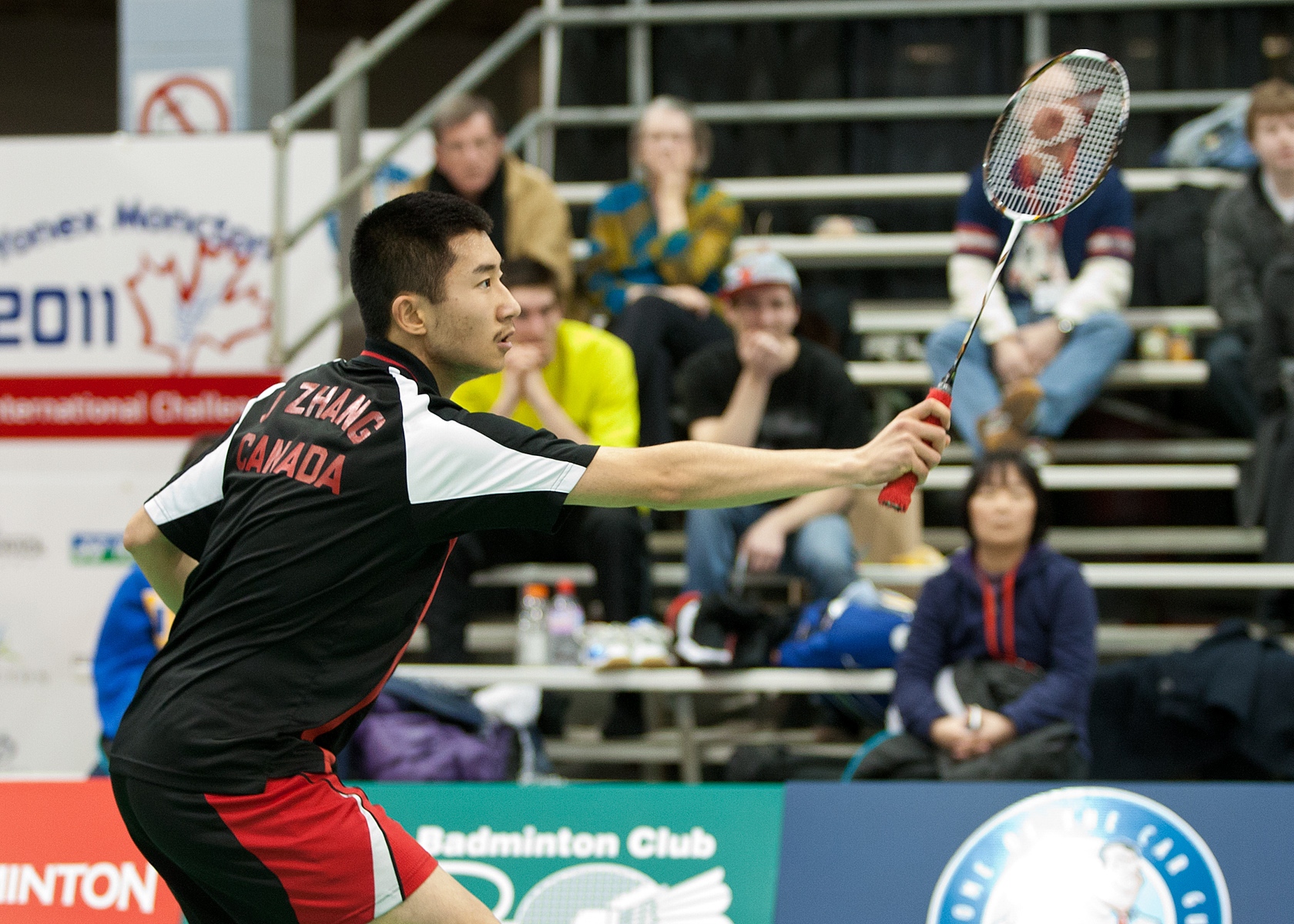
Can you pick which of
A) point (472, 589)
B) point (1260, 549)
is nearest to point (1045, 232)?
point (1260, 549)

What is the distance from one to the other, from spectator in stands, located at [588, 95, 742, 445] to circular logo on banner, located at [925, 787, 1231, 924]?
2.51 metres

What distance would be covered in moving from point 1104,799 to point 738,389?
218cm

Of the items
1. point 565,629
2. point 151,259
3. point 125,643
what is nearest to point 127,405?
point 151,259

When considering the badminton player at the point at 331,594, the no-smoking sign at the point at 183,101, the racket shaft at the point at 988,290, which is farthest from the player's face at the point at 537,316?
the no-smoking sign at the point at 183,101

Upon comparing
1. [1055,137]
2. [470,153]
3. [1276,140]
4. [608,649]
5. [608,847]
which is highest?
[1276,140]

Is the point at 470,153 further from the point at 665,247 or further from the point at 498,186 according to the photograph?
the point at 665,247

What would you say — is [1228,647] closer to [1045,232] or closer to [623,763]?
[1045,232]

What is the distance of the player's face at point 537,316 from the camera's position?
17.3 ft

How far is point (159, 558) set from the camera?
2697 mm

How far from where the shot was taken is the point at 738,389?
17.4 ft

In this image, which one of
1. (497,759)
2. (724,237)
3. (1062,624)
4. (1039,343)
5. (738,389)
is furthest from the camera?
(724,237)

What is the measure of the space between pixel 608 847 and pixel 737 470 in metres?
1.63

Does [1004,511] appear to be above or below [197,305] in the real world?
below

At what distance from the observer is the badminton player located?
2.28m
